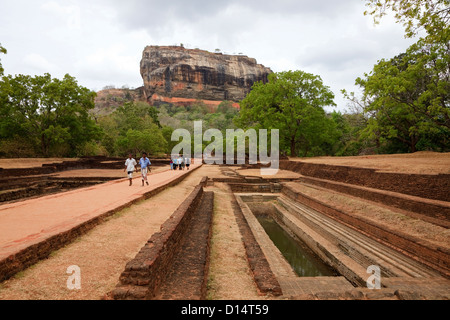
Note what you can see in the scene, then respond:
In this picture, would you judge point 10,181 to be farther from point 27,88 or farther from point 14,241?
point 27,88

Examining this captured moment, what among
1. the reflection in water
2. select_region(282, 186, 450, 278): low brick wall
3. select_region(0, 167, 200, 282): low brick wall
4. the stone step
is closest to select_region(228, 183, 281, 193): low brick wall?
the reflection in water

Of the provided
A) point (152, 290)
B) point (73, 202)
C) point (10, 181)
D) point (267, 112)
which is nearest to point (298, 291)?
point (152, 290)

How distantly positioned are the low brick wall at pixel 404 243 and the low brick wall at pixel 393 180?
7.03 ft

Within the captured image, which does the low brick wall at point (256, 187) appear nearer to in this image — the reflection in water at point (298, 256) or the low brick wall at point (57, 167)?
the reflection in water at point (298, 256)

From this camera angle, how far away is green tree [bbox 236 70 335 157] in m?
20.3

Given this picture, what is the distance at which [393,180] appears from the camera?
839 centimetres

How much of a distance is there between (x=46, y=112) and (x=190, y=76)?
2861 inches

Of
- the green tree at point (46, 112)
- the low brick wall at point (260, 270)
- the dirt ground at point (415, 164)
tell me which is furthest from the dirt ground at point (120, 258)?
the green tree at point (46, 112)

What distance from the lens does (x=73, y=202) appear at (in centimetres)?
593

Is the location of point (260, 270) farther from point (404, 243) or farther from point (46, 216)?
point (46, 216)

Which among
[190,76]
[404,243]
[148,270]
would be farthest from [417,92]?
[190,76]

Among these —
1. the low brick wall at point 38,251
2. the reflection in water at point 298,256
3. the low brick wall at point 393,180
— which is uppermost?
the low brick wall at point 393,180

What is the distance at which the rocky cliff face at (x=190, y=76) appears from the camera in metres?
89.5

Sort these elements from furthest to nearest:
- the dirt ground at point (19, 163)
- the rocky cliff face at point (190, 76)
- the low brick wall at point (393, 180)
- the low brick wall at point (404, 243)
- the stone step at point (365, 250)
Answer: the rocky cliff face at point (190, 76) < the dirt ground at point (19, 163) < the low brick wall at point (393, 180) < the stone step at point (365, 250) < the low brick wall at point (404, 243)
